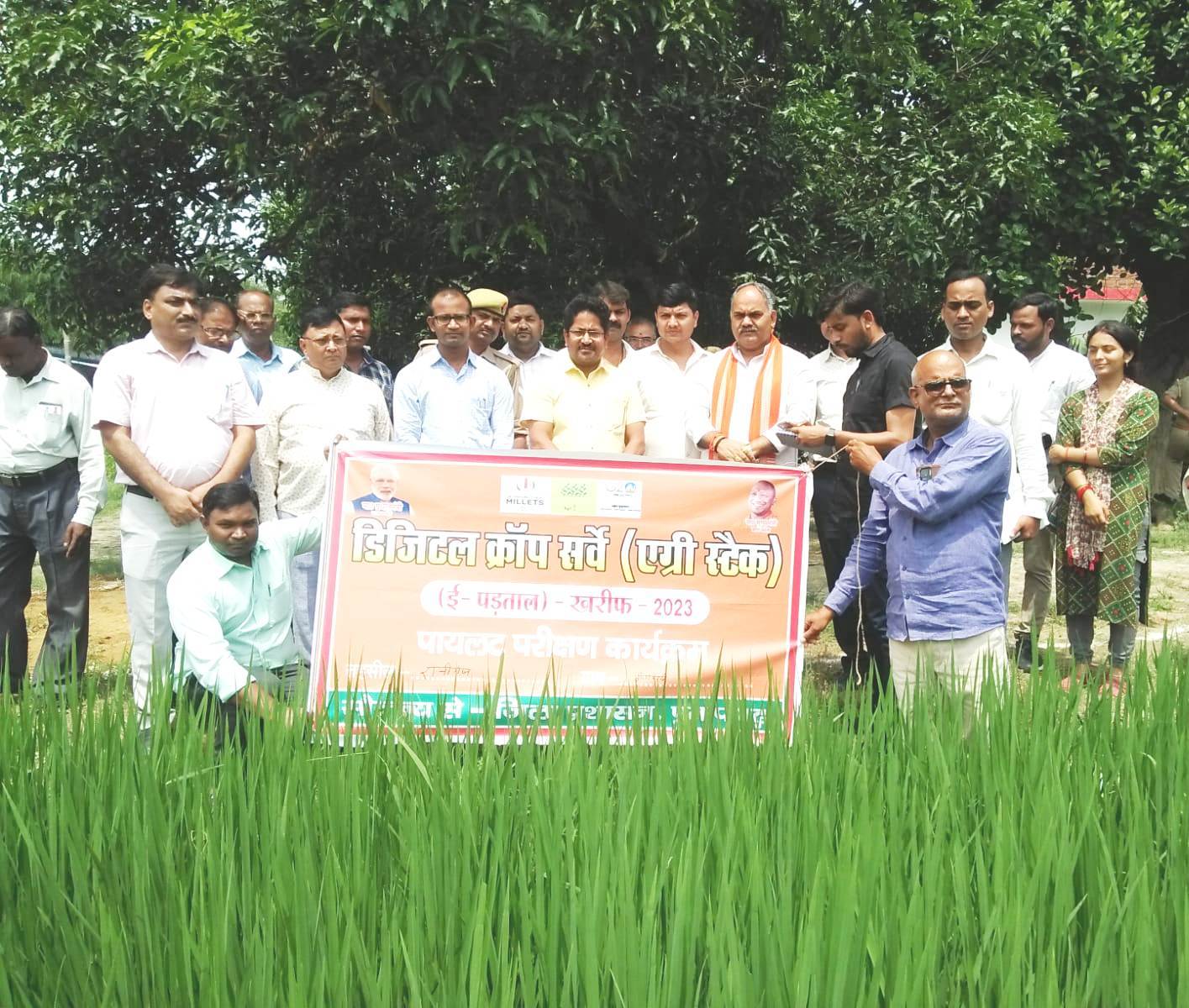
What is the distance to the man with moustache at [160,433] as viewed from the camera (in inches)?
170

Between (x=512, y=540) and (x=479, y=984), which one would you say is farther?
(x=512, y=540)

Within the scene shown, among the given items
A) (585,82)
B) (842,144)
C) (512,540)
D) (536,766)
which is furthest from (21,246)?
(536,766)

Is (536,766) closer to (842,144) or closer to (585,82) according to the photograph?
(585,82)

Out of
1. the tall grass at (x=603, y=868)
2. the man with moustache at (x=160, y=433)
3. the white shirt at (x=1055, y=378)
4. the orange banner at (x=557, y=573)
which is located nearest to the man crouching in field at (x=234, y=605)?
the orange banner at (x=557, y=573)

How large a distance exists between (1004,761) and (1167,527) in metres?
9.74

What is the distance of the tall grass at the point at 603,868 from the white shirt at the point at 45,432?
2.39 m

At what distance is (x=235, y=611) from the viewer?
11.4ft

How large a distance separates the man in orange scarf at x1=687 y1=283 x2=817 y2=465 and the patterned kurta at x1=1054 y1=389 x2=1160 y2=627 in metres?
1.21

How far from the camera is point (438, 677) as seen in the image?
130 inches

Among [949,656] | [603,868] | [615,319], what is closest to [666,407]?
[615,319]

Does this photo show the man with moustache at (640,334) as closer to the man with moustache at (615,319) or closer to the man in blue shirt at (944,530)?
the man with moustache at (615,319)

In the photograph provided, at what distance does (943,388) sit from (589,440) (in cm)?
150

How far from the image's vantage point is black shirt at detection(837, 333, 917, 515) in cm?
439

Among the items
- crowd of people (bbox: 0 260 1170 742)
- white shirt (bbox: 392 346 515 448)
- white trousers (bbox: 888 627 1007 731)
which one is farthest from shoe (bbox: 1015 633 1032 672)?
white shirt (bbox: 392 346 515 448)
